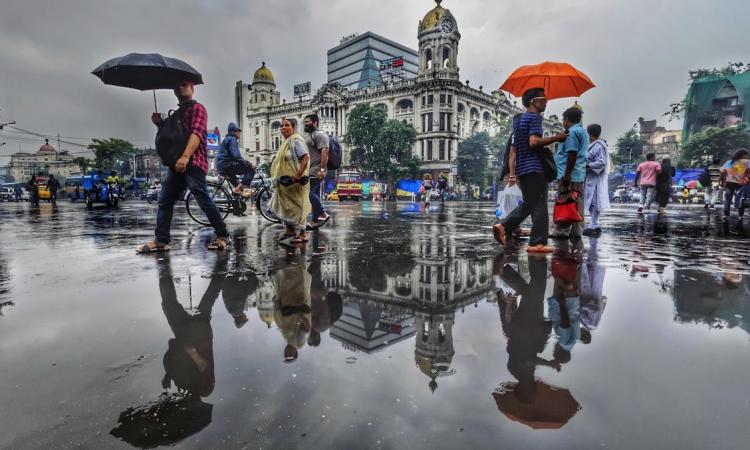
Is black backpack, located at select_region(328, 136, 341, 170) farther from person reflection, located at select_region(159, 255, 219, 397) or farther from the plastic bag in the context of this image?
person reflection, located at select_region(159, 255, 219, 397)

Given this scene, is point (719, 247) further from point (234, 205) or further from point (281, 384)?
point (234, 205)

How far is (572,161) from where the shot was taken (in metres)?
5.29

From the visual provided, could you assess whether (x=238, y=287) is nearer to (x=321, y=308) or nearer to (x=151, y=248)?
(x=321, y=308)

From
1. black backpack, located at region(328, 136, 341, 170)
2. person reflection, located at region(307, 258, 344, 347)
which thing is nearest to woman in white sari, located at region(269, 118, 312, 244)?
Result: black backpack, located at region(328, 136, 341, 170)

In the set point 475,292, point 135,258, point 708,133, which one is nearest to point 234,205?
point 135,258

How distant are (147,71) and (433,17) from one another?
5984 centimetres

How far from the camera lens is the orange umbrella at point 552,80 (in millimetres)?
6566

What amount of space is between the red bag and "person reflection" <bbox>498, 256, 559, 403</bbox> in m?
2.29

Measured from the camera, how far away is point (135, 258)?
4238mm

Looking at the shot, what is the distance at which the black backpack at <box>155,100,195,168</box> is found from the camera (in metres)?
4.57

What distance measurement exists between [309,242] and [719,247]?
17.2ft

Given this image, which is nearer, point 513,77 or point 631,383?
point 631,383

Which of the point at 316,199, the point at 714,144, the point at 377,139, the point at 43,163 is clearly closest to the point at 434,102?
the point at 377,139

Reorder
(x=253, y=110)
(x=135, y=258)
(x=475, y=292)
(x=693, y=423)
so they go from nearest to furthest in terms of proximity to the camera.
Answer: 1. (x=693, y=423)
2. (x=475, y=292)
3. (x=135, y=258)
4. (x=253, y=110)
